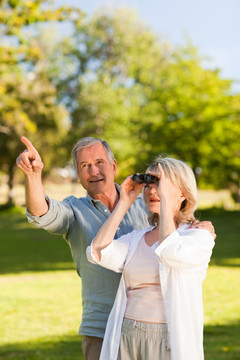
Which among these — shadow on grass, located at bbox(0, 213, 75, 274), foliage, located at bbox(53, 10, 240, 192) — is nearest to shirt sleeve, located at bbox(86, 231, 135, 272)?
shadow on grass, located at bbox(0, 213, 75, 274)

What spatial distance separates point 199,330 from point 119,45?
4012cm

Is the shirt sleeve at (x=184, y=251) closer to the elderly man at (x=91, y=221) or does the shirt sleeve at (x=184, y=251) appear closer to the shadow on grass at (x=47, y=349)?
the elderly man at (x=91, y=221)

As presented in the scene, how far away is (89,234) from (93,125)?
38331 millimetres

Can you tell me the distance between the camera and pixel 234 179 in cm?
3216

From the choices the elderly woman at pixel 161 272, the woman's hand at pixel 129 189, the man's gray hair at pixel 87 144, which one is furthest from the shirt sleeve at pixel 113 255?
the man's gray hair at pixel 87 144

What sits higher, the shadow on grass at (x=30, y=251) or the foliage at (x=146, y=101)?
the foliage at (x=146, y=101)

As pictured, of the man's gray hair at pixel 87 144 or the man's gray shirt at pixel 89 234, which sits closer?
the man's gray shirt at pixel 89 234

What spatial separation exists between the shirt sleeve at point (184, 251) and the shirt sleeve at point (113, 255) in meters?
0.29

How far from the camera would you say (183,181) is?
2662 millimetres

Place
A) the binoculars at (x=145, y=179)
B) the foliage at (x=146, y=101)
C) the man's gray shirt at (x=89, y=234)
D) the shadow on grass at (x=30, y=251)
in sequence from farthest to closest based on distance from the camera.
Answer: the foliage at (x=146, y=101) < the shadow on grass at (x=30, y=251) < the man's gray shirt at (x=89, y=234) < the binoculars at (x=145, y=179)

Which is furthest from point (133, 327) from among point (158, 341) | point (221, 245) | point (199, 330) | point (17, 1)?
point (221, 245)

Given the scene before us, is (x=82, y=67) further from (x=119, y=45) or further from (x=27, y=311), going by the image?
(x=27, y=311)

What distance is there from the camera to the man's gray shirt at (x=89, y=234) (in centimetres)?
305

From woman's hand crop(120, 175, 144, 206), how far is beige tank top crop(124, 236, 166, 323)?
28 centimetres
